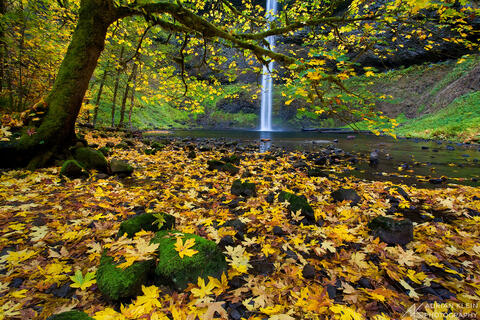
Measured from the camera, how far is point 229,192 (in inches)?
169

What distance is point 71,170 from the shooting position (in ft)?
14.1

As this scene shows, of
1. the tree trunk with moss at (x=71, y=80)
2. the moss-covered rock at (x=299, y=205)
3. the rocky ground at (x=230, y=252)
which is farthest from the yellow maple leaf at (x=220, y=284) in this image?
the tree trunk with moss at (x=71, y=80)

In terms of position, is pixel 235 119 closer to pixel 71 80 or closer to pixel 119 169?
pixel 71 80

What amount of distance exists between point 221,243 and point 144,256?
2.99ft

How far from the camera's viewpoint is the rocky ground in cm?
159

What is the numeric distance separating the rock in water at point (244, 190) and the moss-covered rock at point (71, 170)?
3498 millimetres

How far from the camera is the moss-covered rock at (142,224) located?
2377 mm

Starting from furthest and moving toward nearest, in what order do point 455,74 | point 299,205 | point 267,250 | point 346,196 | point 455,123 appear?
point 455,74, point 455,123, point 346,196, point 299,205, point 267,250

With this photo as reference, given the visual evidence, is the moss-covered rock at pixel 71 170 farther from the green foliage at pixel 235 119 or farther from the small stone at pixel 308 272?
the green foliage at pixel 235 119

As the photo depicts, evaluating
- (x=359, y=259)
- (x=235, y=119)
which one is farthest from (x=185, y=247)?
(x=235, y=119)

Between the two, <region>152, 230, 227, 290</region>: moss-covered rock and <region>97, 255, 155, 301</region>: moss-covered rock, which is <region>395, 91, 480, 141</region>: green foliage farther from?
<region>97, 255, 155, 301</region>: moss-covered rock

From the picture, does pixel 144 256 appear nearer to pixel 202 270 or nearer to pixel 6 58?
pixel 202 270

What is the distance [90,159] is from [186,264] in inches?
183

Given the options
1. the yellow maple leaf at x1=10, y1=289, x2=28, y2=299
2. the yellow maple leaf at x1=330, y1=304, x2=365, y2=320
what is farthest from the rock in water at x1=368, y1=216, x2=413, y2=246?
the yellow maple leaf at x1=10, y1=289, x2=28, y2=299
